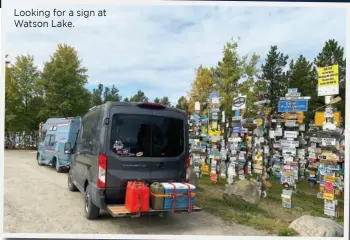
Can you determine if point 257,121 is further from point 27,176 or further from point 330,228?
point 27,176

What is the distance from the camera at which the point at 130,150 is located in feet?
18.2

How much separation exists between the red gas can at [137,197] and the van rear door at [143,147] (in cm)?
23

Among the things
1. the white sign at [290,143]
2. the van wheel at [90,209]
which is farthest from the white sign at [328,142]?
the van wheel at [90,209]

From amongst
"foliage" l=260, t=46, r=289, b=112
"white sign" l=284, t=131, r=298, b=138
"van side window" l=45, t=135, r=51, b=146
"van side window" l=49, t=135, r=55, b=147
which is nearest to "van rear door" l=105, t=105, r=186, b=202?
"white sign" l=284, t=131, r=298, b=138

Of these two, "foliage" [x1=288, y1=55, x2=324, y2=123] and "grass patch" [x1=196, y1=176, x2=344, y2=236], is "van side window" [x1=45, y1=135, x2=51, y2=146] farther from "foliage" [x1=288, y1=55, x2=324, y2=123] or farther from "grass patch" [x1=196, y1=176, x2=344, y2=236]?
"foliage" [x1=288, y1=55, x2=324, y2=123]

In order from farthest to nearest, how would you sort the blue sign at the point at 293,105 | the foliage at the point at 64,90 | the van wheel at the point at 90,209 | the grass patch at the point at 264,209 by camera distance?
the foliage at the point at 64,90
the blue sign at the point at 293,105
the grass patch at the point at 264,209
the van wheel at the point at 90,209

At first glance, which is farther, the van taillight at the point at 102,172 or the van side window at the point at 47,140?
the van side window at the point at 47,140

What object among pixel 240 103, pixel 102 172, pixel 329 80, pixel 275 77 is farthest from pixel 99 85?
pixel 275 77

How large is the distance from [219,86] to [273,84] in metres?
3.63

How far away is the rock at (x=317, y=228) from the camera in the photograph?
18.0 feet

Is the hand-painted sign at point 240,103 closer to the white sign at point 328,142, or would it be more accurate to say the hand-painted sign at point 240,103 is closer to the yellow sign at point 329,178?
the white sign at point 328,142

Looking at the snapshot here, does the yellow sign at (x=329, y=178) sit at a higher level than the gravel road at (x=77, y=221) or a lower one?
higher

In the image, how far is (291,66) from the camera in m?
18.0

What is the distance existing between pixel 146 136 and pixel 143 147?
0.63 feet
